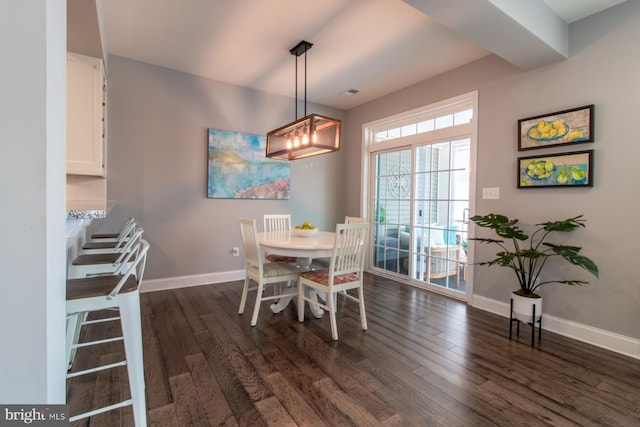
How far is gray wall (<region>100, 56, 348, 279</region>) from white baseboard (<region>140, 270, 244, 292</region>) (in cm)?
6

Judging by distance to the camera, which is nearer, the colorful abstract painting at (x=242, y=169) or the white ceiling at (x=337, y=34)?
the white ceiling at (x=337, y=34)

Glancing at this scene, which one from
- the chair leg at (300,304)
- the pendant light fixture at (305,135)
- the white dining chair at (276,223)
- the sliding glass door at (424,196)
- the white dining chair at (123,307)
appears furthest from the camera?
the white dining chair at (276,223)

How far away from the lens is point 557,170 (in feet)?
8.69

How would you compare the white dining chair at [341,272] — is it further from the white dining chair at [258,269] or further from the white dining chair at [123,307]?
the white dining chair at [123,307]

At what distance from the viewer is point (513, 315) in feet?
8.71

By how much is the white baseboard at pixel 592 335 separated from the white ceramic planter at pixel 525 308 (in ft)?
0.74

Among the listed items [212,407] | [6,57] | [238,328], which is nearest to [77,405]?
[212,407]

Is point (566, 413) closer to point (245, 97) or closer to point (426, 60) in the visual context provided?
point (426, 60)

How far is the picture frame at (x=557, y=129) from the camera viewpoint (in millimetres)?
2477

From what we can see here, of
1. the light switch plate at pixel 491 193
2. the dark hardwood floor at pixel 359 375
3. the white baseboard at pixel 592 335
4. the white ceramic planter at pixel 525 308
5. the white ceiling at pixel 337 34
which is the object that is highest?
the white ceiling at pixel 337 34

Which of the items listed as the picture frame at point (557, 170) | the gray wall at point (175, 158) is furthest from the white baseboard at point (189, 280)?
the picture frame at point (557, 170)

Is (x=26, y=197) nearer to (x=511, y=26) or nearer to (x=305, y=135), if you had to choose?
(x=305, y=135)

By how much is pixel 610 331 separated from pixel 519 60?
7.91 feet

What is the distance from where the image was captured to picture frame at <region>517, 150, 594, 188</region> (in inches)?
97.8
